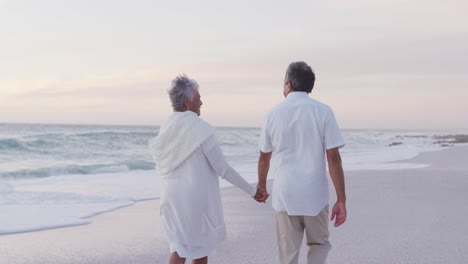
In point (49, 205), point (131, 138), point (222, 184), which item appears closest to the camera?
point (49, 205)

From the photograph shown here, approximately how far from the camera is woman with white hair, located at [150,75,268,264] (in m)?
4.05

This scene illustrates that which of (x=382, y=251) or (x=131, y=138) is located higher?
(x=382, y=251)

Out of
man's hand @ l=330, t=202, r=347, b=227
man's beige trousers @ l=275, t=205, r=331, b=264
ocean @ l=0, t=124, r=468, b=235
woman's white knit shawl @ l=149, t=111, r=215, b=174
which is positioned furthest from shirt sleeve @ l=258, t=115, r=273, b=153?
ocean @ l=0, t=124, r=468, b=235

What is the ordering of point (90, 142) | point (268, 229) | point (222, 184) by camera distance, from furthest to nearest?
1. point (90, 142)
2. point (222, 184)
3. point (268, 229)

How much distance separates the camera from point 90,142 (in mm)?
37188

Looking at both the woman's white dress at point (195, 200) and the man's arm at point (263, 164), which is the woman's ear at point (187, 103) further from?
the man's arm at point (263, 164)

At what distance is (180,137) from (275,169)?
648 mm

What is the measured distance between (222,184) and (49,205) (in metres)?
4.41

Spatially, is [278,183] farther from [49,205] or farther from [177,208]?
[49,205]

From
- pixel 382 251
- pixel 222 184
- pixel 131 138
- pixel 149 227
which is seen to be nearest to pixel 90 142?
pixel 131 138

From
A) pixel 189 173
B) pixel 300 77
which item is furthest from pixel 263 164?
pixel 300 77

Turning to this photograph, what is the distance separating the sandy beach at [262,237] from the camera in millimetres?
6215

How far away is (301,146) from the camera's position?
3936 mm

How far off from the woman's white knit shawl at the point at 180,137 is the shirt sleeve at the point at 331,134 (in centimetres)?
73
